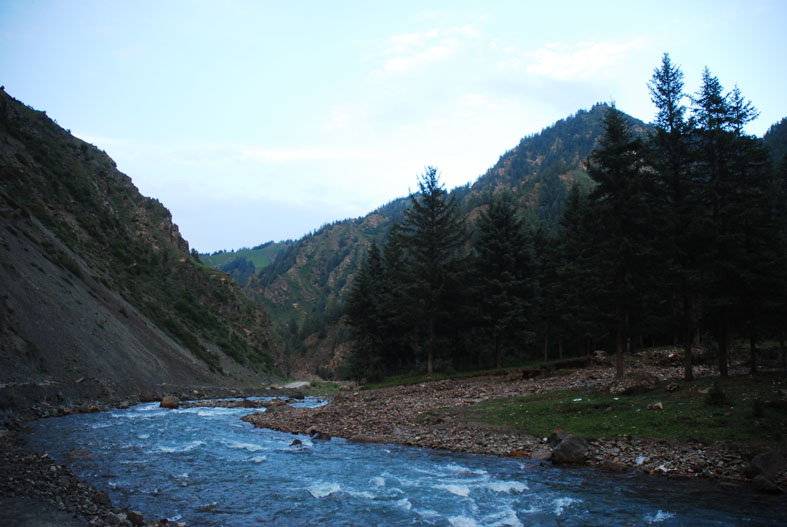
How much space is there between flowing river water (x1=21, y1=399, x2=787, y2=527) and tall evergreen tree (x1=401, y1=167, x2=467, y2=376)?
2117cm

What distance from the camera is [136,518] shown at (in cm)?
1005

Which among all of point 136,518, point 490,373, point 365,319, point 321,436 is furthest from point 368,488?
point 365,319

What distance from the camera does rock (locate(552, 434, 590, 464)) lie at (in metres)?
15.3

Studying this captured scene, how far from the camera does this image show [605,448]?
51.5 ft

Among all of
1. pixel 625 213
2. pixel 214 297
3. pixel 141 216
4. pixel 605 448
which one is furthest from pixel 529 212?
pixel 605 448

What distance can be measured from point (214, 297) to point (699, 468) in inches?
4177

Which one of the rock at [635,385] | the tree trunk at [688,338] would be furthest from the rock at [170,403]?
the tree trunk at [688,338]

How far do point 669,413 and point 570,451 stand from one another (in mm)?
5084

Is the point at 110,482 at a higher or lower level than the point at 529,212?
lower

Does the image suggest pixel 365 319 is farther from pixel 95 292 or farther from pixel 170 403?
pixel 95 292

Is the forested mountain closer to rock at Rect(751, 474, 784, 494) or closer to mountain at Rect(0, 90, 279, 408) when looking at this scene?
rock at Rect(751, 474, 784, 494)

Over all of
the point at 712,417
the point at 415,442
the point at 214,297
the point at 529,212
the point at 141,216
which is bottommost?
the point at 415,442

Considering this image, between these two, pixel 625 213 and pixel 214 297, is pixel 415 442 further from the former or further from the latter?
pixel 214 297

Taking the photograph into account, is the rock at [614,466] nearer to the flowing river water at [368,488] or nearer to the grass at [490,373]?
the flowing river water at [368,488]
